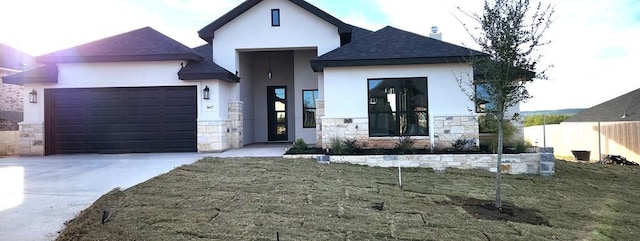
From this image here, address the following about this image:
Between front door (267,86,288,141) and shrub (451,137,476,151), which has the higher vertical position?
front door (267,86,288,141)

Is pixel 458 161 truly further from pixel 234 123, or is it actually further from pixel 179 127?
pixel 179 127

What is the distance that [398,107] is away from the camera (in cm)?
1085

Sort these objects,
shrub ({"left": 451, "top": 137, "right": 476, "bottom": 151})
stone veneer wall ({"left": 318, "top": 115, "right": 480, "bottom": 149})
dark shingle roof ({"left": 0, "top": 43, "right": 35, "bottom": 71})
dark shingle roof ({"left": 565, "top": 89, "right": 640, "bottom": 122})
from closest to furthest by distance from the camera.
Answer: shrub ({"left": 451, "top": 137, "right": 476, "bottom": 151}), stone veneer wall ({"left": 318, "top": 115, "right": 480, "bottom": 149}), dark shingle roof ({"left": 0, "top": 43, "right": 35, "bottom": 71}), dark shingle roof ({"left": 565, "top": 89, "right": 640, "bottom": 122})

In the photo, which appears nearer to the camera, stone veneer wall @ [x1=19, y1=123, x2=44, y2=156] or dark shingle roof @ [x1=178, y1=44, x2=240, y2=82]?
dark shingle roof @ [x1=178, y1=44, x2=240, y2=82]

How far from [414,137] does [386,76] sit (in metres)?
1.99

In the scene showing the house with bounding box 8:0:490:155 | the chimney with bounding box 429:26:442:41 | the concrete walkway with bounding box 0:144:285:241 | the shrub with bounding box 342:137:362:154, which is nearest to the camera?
the concrete walkway with bounding box 0:144:285:241

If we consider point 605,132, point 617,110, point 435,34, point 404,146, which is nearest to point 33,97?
point 404,146

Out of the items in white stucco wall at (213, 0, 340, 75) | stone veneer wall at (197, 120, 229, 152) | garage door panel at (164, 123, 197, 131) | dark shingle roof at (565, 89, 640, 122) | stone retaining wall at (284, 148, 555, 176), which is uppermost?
white stucco wall at (213, 0, 340, 75)

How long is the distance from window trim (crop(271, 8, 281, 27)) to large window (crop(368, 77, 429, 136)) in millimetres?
4034

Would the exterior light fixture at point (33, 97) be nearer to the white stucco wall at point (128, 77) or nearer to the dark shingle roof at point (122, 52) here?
the white stucco wall at point (128, 77)

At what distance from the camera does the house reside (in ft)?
35.3

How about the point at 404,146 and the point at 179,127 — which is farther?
the point at 179,127

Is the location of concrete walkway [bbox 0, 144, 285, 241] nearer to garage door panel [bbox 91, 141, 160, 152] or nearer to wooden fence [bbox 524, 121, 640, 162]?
garage door panel [bbox 91, 141, 160, 152]

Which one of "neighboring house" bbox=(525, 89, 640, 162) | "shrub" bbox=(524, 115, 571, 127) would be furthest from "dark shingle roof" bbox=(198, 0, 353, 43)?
"shrub" bbox=(524, 115, 571, 127)
